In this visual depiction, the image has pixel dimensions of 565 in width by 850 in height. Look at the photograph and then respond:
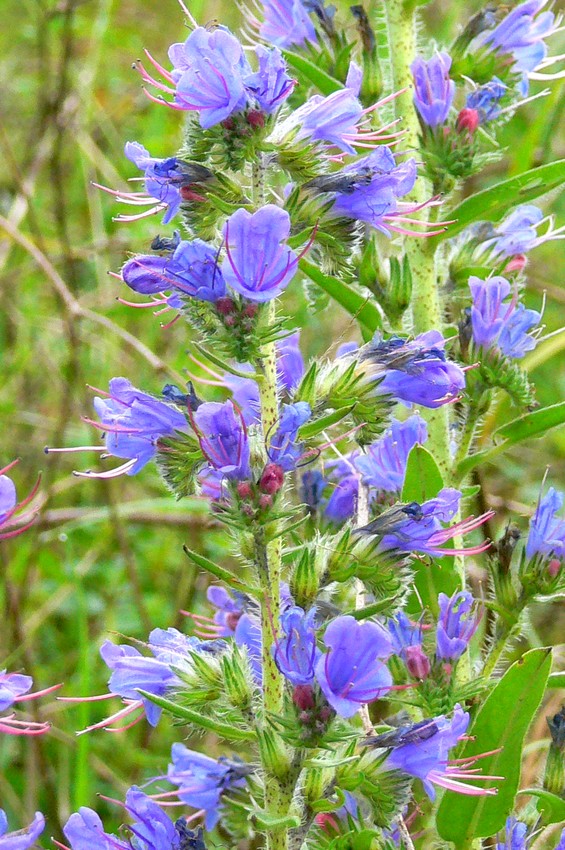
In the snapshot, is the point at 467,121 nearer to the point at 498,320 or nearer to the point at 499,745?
the point at 498,320

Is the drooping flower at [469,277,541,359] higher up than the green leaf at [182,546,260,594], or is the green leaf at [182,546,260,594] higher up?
the drooping flower at [469,277,541,359]

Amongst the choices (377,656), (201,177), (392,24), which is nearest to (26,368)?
(392,24)

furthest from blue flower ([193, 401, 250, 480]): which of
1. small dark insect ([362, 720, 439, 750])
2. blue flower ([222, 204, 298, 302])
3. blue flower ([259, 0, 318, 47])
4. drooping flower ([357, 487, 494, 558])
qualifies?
blue flower ([259, 0, 318, 47])

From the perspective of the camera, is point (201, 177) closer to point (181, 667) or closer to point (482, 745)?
point (181, 667)

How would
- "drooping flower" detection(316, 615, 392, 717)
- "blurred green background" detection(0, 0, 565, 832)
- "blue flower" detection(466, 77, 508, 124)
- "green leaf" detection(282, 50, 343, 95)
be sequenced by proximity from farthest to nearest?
1. "blurred green background" detection(0, 0, 565, 832)
2. "blue flower" detection(466, 77, 508, 124)
3. "green leaf" detection(282, 50, 343, 95)
4. "drooping flower" detection(316, 615, 392, 717)

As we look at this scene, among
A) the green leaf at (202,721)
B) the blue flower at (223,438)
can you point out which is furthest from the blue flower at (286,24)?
the green leaf at (202,721)

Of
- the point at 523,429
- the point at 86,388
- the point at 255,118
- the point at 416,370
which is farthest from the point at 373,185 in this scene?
the point at 86,388

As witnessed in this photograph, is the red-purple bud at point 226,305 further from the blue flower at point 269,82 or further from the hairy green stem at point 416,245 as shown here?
the hairy green stem at point 416,245

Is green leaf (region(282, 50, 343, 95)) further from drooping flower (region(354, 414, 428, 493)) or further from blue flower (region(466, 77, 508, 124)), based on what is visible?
drooping flower (region(354, 414, 428, 493))
